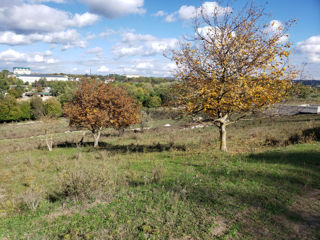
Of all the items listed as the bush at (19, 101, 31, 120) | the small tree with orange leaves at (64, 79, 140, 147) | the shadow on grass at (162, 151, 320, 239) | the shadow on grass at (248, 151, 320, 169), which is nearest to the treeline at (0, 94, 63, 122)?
the bush at (19, 101, 31, 120)

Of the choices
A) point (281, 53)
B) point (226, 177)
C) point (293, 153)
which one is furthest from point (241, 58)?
point (226, 177)

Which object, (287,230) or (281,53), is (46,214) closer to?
(287,230)

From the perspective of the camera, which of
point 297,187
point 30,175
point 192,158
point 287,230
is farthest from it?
point 30,175

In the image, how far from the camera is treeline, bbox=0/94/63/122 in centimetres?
5559

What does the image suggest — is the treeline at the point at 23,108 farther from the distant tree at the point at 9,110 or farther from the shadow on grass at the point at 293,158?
the shadow on grass at the point at 293,158

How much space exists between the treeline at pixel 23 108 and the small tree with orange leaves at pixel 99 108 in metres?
42.0

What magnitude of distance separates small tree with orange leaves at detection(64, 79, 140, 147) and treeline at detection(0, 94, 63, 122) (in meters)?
42.0

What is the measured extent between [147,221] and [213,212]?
4.14 feet

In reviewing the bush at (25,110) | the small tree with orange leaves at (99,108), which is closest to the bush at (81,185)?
the small tree with orange leaves at (99,108)

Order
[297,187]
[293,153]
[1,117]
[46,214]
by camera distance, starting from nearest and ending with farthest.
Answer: [46,214]
[297,187]
[293,153]
[1,117]

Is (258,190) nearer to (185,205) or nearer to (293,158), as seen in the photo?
(185,205)

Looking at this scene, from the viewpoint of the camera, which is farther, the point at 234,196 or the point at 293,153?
the point at 293,153

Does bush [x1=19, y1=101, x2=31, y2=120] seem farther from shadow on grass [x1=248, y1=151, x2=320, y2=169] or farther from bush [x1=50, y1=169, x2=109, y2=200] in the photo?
shadow on grass [x1=248, y1=151, x2=320, y2=169]

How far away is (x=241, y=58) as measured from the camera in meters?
8.39
